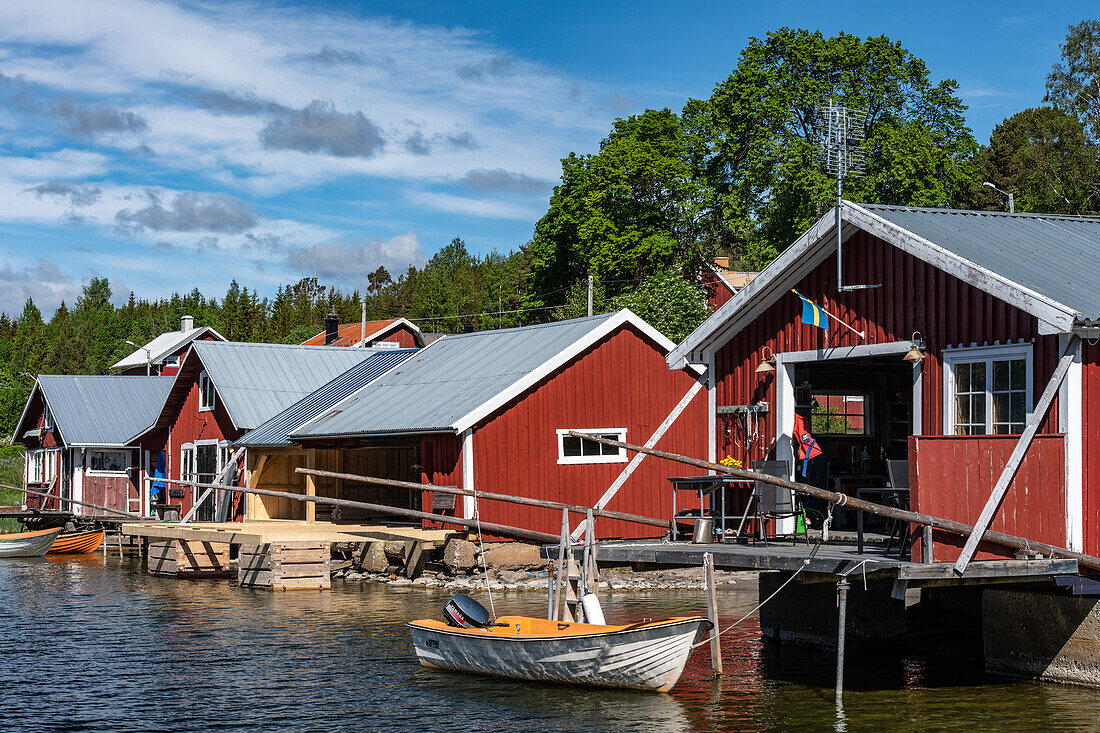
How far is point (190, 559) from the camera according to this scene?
108ft

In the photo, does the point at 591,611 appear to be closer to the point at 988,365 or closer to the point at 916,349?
the point at 916,349

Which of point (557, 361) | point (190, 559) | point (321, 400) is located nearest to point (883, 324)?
point (557, 361)

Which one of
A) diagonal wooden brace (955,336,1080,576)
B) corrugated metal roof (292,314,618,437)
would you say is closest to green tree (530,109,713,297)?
corrugated metal roof (292,314,618,437)

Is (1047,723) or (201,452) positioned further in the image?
(201,452)

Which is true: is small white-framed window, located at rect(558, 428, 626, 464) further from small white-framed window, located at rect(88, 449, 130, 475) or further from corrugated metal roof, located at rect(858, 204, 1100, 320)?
small white-framed window, located at rect(88, 449, 130, 475)

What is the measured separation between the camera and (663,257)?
54.2 meters

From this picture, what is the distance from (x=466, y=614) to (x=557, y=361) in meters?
12.9

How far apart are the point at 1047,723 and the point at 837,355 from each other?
604cm

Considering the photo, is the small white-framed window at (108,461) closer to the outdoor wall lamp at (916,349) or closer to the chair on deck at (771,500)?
the chair on deck at (771,500)

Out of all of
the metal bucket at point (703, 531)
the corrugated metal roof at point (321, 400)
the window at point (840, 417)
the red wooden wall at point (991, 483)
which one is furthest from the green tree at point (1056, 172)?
the red wooden wall at point (991, 483)

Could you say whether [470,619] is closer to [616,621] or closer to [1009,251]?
[616,621]

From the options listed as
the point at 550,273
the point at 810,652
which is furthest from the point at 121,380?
the point at 810,652

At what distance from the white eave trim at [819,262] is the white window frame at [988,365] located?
2.40ft

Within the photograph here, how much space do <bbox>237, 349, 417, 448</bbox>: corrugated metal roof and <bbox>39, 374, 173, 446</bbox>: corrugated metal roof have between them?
33.6 ft
